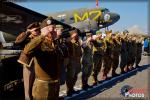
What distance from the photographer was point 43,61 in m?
6.32

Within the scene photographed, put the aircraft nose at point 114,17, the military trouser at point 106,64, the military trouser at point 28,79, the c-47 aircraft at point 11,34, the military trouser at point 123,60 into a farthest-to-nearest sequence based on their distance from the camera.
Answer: the aircraft nose at point 114,17, the military trouser at point 123,60, the military trouser at point 106,64, the c-47 aircraft at point 11,34, the military trouser at point 28,79

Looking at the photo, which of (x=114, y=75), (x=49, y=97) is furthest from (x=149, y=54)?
(x=49, y=97)

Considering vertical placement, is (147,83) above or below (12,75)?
below

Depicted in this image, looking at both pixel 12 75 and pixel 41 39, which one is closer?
pixel 41 39

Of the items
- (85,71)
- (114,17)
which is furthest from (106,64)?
(114,17)

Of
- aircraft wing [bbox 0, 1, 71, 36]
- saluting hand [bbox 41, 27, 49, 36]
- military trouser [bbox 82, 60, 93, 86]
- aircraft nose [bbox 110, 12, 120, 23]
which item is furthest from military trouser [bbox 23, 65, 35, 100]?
aircraft nose [bbox 110, 12, 120, 23]

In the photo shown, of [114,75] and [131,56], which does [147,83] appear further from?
[131,56]

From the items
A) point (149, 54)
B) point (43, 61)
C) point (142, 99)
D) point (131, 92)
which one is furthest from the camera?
point (149, 54)

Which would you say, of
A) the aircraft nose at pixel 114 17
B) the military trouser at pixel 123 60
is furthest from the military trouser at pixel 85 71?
the aircraft nose at pixel 114 17

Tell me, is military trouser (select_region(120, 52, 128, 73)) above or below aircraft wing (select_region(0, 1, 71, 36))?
below

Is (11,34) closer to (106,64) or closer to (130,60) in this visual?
(106,64)

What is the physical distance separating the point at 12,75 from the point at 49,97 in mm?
2785

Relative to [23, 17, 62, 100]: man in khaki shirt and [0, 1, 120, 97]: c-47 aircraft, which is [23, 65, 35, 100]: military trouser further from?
[23, 17, 62, 100]: man in khaki shirt

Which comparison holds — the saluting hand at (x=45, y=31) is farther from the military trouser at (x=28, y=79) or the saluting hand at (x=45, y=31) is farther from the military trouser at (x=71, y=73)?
the military trouser at (x=71, y=73)
